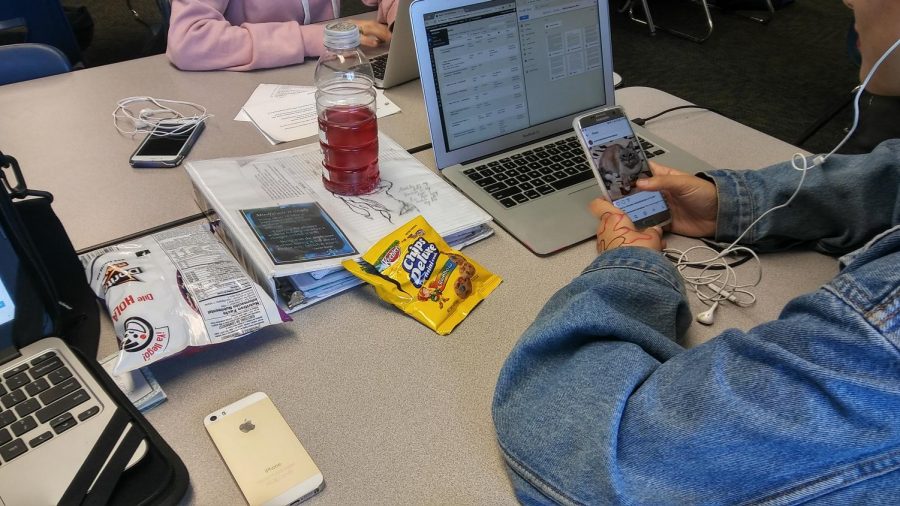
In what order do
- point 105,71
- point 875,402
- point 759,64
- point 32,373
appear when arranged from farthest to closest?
point 759,64 < point 105,71 < point 32,373 < point 875,402

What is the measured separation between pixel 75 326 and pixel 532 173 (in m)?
0.66

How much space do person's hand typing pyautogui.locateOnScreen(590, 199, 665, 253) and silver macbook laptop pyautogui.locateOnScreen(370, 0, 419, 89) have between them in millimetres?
496

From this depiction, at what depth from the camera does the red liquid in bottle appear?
0.91 metres

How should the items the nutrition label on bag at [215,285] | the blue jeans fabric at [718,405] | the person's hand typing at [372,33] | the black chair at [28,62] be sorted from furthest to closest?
the person's hand typing at [372,33], the black chair at [28,62], the nutrition label on bag at [215,285], the blue jeans fabric at [718,405]

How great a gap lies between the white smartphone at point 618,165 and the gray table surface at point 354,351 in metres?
0.06

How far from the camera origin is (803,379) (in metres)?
0.47

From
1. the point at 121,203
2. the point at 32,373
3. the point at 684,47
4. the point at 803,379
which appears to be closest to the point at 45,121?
the point at 121,203

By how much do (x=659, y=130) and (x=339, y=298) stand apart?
73 centimetres

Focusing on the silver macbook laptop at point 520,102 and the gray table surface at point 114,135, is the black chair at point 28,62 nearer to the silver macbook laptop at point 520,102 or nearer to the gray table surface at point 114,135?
the gray table surface at point 114,135

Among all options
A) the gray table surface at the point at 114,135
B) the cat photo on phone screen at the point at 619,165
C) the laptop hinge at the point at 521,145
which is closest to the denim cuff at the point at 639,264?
the cat photo on phone screen at the point at 619,165

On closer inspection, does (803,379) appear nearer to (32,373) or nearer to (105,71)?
(32,373)

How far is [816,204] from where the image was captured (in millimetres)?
878

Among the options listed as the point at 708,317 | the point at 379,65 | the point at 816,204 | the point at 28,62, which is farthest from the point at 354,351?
the point at 28,62

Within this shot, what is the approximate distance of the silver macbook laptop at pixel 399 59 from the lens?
1102 mm
